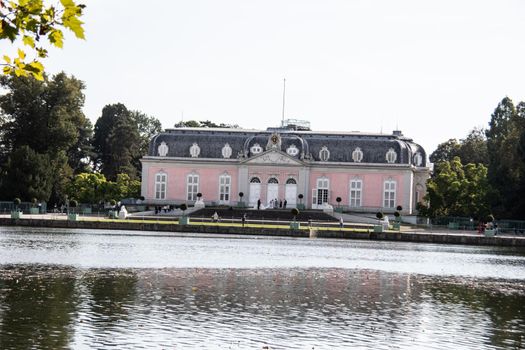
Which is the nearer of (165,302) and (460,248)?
(165,302)

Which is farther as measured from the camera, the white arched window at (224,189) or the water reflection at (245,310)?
the white arched window at (224,189)

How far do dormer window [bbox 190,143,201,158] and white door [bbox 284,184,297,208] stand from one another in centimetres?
845

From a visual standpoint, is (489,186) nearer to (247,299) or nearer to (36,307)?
(247,299)

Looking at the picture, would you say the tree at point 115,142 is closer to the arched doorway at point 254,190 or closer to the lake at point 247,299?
the arched doorway at point 254,190

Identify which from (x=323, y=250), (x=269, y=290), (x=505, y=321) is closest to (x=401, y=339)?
(x=505, y=321)

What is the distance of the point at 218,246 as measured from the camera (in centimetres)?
4284

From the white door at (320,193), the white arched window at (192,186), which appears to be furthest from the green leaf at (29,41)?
the white arched window at (192,186)

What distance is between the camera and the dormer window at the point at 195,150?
81.4 meters

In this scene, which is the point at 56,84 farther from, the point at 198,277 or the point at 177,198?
the point at 198,277

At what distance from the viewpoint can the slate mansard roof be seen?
3127 inches

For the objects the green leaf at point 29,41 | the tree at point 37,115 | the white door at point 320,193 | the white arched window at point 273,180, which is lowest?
the green leaf at point 29,41

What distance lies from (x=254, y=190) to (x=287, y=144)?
16.3ft

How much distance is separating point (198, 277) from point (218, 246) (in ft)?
52.3

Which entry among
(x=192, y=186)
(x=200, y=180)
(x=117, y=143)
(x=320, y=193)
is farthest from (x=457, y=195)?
(x=117, y=143)
